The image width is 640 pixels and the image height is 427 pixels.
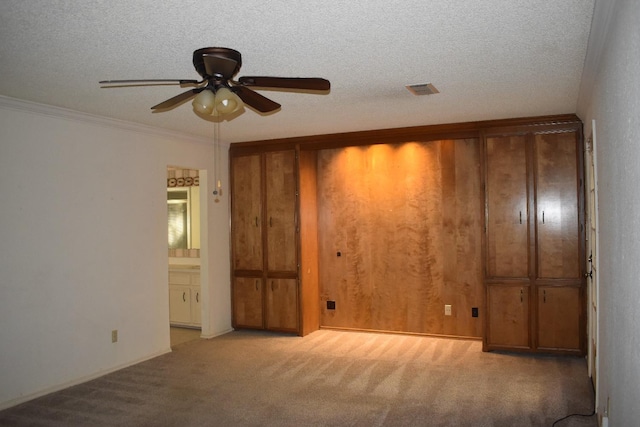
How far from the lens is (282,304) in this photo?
627cm

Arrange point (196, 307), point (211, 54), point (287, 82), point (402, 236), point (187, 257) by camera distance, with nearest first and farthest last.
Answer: point (211, 54), point (287, 82), point (402, 236), point (196, 307), point (187, 257)

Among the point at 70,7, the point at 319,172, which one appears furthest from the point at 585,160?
the point at 70,7

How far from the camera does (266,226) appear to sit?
6.39 meters

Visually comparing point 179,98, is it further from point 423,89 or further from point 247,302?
point 247,302

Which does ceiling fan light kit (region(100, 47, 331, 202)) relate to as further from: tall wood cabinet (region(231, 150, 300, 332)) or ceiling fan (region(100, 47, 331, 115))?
tall wood cabinet (region(231, 150, 300, 332))

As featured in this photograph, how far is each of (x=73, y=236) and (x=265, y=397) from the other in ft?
7.18

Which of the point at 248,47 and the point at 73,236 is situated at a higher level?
the point at 248,47

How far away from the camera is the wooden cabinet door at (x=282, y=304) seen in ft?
20.4

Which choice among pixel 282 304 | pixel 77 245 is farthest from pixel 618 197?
pixel 282 304

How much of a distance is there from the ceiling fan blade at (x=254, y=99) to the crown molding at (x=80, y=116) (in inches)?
87.3

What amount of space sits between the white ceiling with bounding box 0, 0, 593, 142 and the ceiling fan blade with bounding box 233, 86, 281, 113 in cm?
27

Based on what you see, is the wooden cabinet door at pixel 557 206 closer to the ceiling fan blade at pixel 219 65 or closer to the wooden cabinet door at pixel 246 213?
the wooden cabinet door at pixel 246 213

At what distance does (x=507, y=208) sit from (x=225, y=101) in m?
3.58

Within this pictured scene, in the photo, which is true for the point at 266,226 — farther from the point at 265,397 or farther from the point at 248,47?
the point at 248,47
